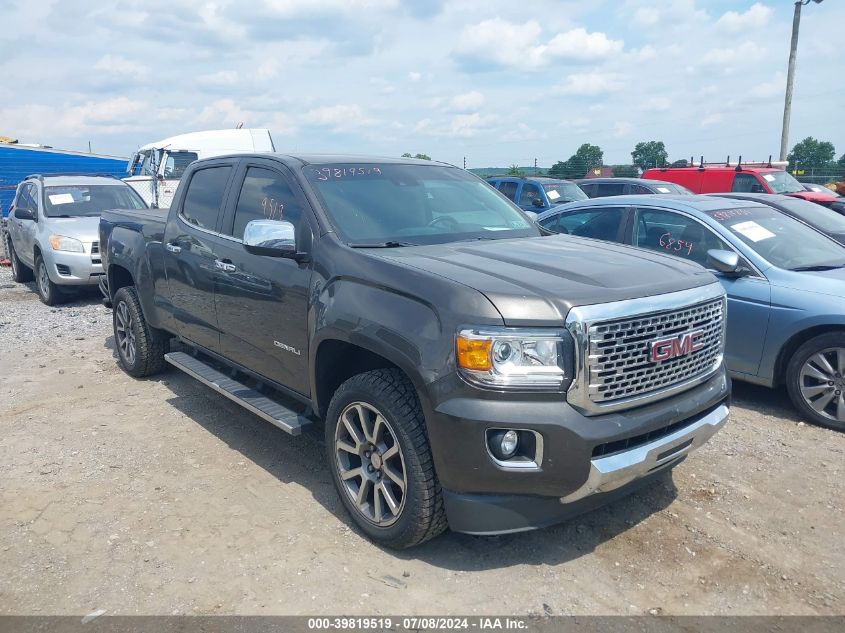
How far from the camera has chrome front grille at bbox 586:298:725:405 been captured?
9.75 ft

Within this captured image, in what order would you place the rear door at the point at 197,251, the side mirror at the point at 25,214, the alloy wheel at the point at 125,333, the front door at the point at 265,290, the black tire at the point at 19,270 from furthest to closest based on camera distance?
the black tire at the point at 19,270 → the side mirror at the point at 25,214 → the alloy wheel at the point at 125,333 → the rear door at the point at 197,251 → the front door at the point at 265,290

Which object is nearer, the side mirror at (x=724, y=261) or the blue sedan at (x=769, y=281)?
the blue sedan at (x=769, y=281)

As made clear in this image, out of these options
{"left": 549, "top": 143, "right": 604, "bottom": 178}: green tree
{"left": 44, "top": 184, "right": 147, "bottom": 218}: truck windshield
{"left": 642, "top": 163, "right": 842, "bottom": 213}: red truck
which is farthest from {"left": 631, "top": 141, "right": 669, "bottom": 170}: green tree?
{"left": 44, "top": 184, "right": 147, "bottom": 218}: truck windshield

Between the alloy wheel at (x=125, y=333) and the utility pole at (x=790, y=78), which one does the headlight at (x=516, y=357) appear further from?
the utility pole at (x=790, y=78)

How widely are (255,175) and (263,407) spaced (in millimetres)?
1558

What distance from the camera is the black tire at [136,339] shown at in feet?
20.2

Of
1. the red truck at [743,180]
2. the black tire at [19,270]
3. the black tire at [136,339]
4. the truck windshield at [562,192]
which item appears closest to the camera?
the black tire at [136,339]

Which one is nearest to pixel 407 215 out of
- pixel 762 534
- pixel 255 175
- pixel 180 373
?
pixel 255 175

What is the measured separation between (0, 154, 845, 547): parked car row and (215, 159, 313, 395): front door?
15 millimetres

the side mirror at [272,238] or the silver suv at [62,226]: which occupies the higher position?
the side mirror at [272,238]

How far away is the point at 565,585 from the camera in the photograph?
3.21m

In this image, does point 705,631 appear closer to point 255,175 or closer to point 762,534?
point 762,534

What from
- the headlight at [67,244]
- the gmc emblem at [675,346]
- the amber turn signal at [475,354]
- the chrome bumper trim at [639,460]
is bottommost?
the chrome bumper trim at [639,460]

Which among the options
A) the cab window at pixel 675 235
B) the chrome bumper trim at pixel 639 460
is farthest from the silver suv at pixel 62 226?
the chrome bumper trim at pixel 639 460
